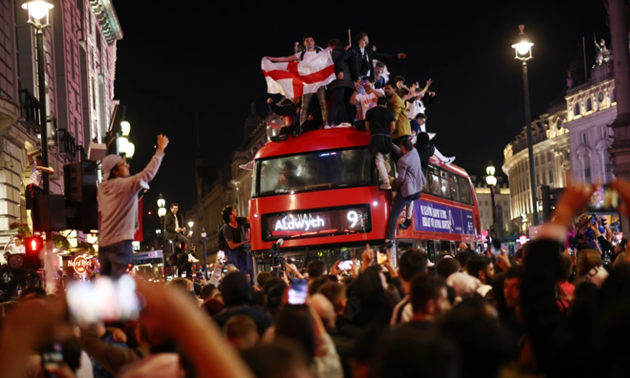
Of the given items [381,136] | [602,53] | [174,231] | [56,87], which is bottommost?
[174,231]

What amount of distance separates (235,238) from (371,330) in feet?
42.6

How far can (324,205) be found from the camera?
16531 mm

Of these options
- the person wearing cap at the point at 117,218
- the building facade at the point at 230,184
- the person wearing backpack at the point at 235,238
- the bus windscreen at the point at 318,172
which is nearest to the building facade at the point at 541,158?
the building facade at the point at 230,184

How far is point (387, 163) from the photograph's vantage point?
54.6 feet

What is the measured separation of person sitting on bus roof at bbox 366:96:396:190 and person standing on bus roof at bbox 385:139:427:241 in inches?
10.5

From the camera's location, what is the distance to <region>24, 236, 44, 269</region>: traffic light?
15.4 metres

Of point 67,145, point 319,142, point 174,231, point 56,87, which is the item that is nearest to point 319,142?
point 319,142

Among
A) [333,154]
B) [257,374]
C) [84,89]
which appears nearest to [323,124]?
[333,154]

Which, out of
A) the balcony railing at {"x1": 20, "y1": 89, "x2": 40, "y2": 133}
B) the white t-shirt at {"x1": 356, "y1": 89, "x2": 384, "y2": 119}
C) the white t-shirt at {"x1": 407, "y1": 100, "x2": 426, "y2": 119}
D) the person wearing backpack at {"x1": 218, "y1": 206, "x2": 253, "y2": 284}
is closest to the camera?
the person wearing backpack at {"x1": 218, "y1": 206, "x2": 253, "y2": 284}

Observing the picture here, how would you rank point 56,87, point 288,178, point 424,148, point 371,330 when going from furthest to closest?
point 56,87 → point 424,148 → point 288,178 → point 371,330

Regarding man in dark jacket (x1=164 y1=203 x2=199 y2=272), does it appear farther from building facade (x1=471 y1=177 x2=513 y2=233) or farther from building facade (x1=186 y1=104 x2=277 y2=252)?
building facade (x1=471 y1=177 x2=513 y2=233)

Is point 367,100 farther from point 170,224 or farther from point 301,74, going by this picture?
point 170,224

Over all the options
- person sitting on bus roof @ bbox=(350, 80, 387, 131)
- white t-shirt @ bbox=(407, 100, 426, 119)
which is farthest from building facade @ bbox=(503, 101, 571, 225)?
person sitting on bus roof @ bbox=(350, 80, 387, 131)

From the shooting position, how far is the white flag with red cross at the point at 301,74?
1830cm
